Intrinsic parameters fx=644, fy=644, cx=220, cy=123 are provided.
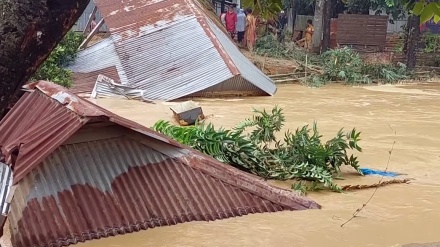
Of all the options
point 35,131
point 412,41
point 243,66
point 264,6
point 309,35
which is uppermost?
point 264,6

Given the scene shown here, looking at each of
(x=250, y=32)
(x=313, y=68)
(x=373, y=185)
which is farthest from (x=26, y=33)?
(x=250, y=32)

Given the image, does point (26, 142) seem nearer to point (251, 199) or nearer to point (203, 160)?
point (203, 160)

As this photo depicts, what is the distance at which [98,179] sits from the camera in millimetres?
5172

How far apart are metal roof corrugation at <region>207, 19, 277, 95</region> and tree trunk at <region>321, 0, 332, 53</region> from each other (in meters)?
5.92

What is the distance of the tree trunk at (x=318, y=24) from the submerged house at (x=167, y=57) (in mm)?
6585

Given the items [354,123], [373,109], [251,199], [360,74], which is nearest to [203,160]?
[251,199]

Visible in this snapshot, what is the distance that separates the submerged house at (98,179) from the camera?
4.81m

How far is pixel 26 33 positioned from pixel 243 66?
45.3 ft

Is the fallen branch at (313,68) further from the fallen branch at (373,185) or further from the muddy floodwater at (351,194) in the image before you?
the fallen branch at (373,185)

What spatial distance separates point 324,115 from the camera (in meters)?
12.8

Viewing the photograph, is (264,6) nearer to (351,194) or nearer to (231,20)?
(351,194)

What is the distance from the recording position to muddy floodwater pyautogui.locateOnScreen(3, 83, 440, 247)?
17.9 feet

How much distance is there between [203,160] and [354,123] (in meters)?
6.77

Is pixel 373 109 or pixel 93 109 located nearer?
pixel 93 109
